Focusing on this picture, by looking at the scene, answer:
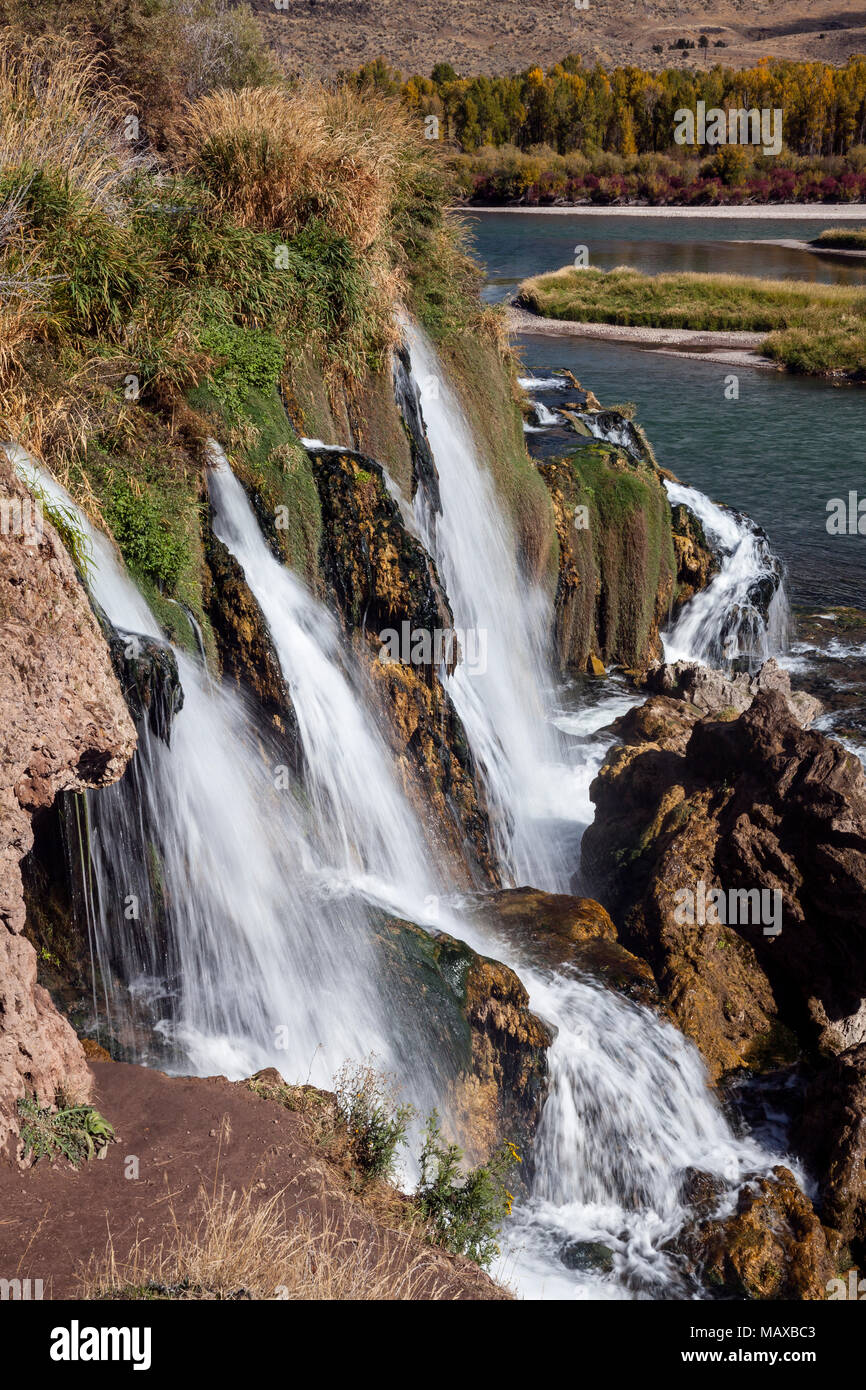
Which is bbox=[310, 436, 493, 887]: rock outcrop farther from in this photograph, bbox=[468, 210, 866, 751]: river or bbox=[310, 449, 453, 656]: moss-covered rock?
bbox=[468, 210, 866, 751]: river

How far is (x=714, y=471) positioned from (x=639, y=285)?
1072 inches

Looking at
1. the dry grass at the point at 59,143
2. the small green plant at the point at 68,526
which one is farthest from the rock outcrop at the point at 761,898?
the dry grass at the point at 59,143

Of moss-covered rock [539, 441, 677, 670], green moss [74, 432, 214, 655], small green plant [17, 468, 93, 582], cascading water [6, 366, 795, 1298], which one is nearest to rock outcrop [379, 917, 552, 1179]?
cascading water [6, 366, 795, 1298]

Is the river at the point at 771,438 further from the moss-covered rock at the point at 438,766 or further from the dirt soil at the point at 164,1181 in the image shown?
the dirt soil at the point at 164,1181

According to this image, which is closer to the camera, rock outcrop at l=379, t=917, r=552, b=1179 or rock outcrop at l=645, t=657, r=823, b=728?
rock outcrop at l=379, t=917, r=552, b=1179

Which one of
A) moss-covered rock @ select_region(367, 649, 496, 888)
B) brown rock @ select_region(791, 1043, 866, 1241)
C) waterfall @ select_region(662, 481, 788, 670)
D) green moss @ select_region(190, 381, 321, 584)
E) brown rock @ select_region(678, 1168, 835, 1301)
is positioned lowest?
brown rock @ select_region(678, 1168, 835, 1301)

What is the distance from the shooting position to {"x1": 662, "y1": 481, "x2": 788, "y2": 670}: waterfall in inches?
754

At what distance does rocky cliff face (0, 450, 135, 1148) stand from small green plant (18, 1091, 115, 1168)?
3.5 inches

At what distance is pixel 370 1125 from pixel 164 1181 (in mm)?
1503

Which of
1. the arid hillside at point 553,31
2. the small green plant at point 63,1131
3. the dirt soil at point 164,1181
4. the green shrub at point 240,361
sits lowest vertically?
the dirt soil at point 164,1181

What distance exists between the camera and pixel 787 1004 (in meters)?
10.5

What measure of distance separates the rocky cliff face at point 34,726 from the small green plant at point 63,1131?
0.09 metres

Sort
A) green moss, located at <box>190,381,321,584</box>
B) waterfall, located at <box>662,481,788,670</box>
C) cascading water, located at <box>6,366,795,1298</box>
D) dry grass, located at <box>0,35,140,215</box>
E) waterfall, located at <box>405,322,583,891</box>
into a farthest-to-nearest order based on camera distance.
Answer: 1. waterfall, located at <box>662,481,788,670</box>
2. waterfall, located at <box>405,322,583,891</box>
3. green moss, located at <box>190,381,321,584</box>
4. dry grass, located at <box>0,35,140,215</box>
5. cascading water, located at <box>6,366,795,1298</box>

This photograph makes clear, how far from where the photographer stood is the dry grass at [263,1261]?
5.01 meters
